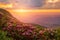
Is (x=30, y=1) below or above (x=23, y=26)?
above

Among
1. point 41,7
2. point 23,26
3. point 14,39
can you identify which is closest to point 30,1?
point 41,7

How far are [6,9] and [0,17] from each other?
0.26 metres

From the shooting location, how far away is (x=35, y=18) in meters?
6.08

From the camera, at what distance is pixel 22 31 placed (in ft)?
18.0

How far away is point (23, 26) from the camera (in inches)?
222

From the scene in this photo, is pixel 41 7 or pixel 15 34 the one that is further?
pixel 41 7

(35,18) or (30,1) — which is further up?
(30,1)

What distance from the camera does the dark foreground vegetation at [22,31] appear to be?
537 cm

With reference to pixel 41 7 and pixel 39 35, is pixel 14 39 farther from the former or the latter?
pixel 41 7

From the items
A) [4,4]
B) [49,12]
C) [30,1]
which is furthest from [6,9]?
[49,12]

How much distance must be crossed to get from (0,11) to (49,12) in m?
1.18

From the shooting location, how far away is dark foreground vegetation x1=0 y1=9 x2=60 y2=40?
17.6ft

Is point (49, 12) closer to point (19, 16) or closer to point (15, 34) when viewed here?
point (19, 16)

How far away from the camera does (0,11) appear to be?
6.10 meters
